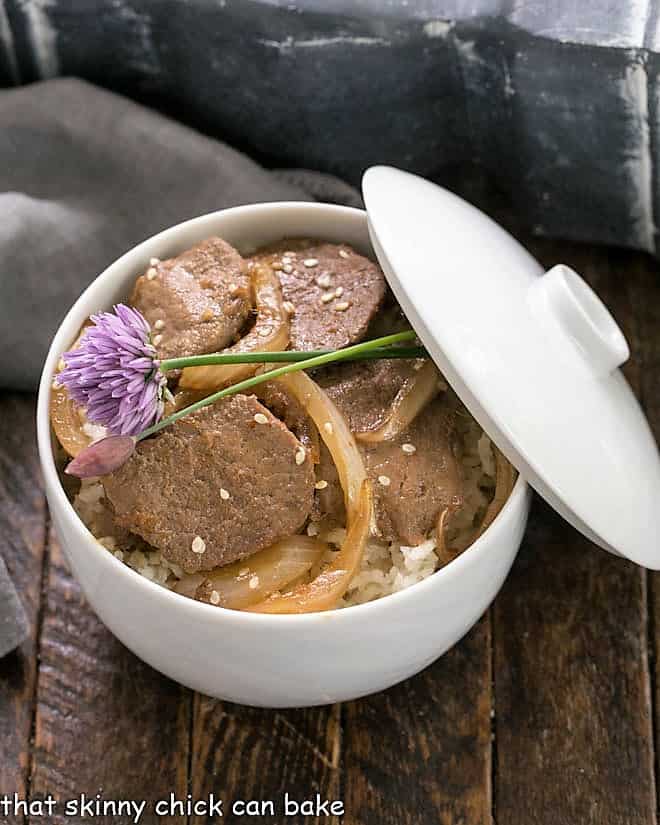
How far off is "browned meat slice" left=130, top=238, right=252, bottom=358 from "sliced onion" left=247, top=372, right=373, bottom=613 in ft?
0.41

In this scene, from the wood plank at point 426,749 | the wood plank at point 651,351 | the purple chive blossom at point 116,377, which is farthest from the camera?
the wood plank at point 651,351

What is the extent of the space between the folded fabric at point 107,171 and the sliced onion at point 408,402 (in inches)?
23.4

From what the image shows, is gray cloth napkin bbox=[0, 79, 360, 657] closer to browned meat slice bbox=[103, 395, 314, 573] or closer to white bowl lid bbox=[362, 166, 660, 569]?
white bowl lid bbox=[362, 166, 660, 569]

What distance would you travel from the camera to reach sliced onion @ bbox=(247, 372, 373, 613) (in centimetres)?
152

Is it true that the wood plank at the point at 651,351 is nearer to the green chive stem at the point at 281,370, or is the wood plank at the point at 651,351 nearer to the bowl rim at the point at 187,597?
the bowl rim at the point at 187,597

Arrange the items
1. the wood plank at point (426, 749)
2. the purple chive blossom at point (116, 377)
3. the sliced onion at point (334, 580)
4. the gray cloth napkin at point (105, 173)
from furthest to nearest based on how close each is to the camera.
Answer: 1. the gray cloth napkin at point (105, 173)
2. the wood plank at point (426, 749)
3. the sliced onion at point (334, 580)
4. the purple chive blossom at point (116, 377)

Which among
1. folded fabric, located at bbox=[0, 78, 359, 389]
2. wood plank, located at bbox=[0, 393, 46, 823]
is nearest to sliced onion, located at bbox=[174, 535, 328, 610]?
wood plank, located at bbox=[0, 393, 46, 823]

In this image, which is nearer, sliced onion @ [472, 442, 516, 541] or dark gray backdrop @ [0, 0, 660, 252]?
sliced onion @ [472, 442, 516, 541]

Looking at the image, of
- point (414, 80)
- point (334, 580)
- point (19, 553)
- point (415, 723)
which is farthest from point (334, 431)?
point (414, 80)

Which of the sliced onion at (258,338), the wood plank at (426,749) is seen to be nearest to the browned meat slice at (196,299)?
the sliced onion at (258,338)

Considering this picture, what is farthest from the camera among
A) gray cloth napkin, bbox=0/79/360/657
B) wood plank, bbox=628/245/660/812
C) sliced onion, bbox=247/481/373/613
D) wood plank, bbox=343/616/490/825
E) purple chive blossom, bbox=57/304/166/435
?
gray cloth napkin, bbox=0/79/360/657

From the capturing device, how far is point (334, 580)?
1526 millimetres

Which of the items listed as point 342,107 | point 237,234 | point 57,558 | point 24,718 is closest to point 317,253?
point 237,234

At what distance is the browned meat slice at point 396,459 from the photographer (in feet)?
5.19
